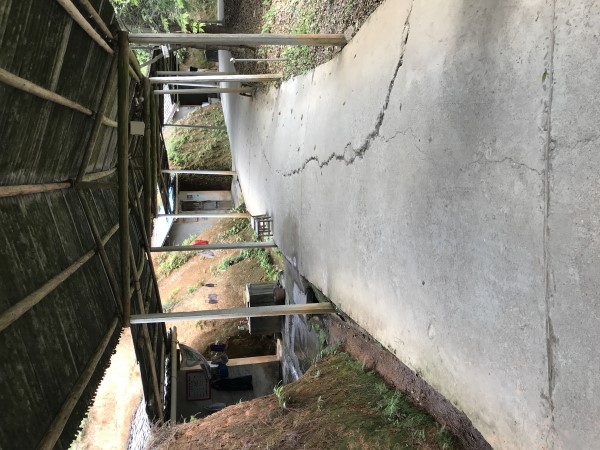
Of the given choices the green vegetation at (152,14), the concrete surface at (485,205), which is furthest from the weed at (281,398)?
the green vegetation at (152,14)

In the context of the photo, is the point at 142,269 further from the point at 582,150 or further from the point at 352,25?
the point at 582,150

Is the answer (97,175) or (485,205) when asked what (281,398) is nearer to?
(485,205)

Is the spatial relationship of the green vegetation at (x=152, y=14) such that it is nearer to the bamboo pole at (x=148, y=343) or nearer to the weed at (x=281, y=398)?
the bamboo pole at (x=148, y=343)

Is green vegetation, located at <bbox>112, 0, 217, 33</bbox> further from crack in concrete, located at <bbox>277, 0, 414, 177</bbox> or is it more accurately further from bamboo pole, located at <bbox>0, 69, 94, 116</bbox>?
bamboo pole, located at <bbox>0, 69, 94, 116</bbox>

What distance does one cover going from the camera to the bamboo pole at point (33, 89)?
2.20m

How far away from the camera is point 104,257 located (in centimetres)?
372

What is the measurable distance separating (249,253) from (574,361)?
9.42 meters

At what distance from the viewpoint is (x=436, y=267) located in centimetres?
270

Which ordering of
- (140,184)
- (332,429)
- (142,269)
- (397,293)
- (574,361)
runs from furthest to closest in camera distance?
(140,184) → (142,269) → (332,429) → (397,293) → (574,361)

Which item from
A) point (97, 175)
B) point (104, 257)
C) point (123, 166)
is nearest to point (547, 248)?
point (104, 257)

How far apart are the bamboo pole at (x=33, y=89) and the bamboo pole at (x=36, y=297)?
1.06 metres

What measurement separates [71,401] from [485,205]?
2428 mm

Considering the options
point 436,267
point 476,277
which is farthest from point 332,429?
point 476,277

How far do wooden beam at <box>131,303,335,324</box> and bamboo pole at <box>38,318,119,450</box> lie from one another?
1.56 ft
